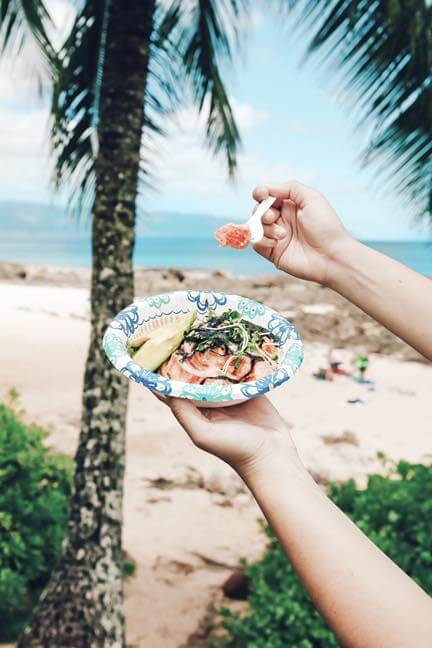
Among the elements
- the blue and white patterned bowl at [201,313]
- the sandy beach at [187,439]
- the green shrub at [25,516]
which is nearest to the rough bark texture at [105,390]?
the green shrub at [25,516]

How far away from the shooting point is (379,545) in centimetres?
285

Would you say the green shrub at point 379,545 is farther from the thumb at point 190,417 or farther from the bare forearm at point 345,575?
the thumb at point 190,417

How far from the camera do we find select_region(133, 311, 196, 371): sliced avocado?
1.78m

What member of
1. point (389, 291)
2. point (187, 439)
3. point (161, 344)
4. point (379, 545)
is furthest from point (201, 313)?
point (187, 439)

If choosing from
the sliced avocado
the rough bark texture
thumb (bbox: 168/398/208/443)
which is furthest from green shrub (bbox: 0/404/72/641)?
thumb (bbox: 168/398/208/443)

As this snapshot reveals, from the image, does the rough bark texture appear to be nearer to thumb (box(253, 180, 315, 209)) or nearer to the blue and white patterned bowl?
the blue and white patterned bowl

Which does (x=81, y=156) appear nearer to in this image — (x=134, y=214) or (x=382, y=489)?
(x=134, y=214)

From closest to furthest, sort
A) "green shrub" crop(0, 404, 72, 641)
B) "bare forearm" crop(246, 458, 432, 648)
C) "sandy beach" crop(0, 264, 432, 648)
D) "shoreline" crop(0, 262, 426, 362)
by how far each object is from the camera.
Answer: "bare forearm" crop(246, 458, 432, 648) < "green shrub" crop(0, 404, 72, 641) < "sandy beach" crop(0, 264, 432, 648) < "shoreline" crop(0, 262, 426, 362)

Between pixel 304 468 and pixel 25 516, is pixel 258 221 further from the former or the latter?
pixel 25 516

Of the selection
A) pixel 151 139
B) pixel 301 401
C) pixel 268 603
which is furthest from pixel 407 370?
pixel 268 603

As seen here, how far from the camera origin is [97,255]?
308cm

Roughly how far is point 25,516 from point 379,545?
211 cm

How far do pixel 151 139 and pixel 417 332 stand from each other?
11.5 feet

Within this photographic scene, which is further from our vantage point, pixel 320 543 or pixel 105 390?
pixel 105 390
